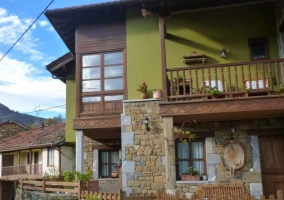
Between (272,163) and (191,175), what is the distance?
2.46m

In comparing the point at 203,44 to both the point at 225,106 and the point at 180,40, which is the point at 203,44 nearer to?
the point at 180,40

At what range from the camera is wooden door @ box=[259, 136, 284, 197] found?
961 centimetres

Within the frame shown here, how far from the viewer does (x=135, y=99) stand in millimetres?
10461

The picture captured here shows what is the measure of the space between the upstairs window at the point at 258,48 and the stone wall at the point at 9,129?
2583cm

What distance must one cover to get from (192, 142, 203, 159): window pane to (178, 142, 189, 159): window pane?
22 cm

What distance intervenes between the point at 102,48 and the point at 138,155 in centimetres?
404

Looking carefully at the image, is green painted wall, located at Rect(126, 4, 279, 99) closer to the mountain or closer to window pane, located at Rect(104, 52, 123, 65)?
window pane, located at Rect(104, 52, 123, 65)

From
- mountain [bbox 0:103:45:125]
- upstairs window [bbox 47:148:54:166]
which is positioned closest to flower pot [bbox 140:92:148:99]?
upstairs window [bbox 47:148:54:166]

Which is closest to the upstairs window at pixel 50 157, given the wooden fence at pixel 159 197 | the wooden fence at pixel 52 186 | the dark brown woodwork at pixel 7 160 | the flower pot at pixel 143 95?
the dark brown woodwork at pixel 7 160

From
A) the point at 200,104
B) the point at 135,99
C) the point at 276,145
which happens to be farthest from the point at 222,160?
the point at 135,99

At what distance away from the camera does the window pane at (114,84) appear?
11030 mm

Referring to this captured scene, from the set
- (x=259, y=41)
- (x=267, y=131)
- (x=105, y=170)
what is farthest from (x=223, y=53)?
(x=105, y=170)

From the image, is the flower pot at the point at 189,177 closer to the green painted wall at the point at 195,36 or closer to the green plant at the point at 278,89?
the green painted wall at the point at 195,36

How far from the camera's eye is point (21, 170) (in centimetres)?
2388
